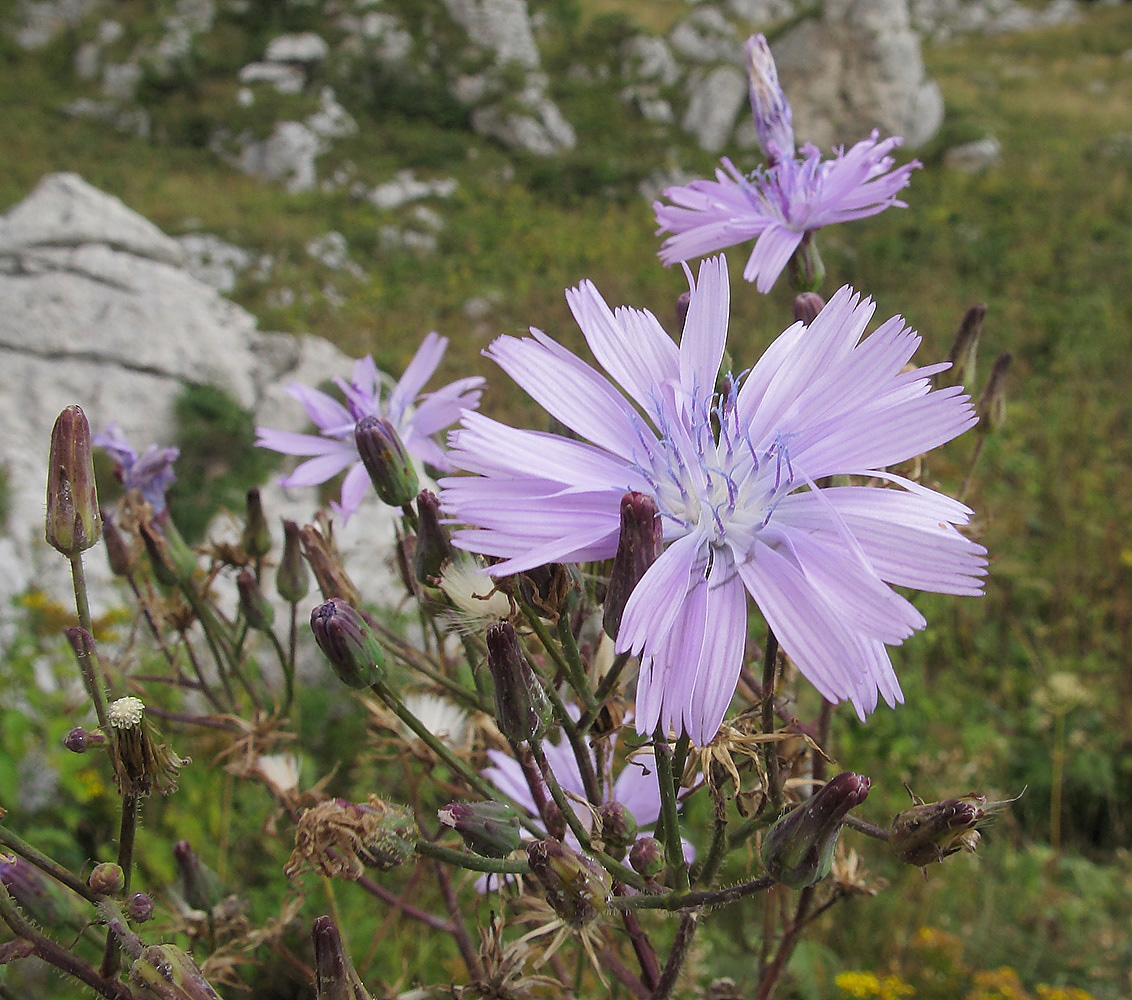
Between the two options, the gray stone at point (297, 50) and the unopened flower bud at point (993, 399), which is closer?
the unopened flower bud at point (993, 399)

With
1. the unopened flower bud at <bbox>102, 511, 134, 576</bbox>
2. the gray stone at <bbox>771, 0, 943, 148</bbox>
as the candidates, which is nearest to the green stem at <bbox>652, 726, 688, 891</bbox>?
the unopened flower bud at <bbox>102, 511, 134, 576</bbox>

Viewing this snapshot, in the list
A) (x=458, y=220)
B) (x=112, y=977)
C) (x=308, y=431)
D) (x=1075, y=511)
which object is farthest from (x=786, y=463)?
(x=458, y=220)

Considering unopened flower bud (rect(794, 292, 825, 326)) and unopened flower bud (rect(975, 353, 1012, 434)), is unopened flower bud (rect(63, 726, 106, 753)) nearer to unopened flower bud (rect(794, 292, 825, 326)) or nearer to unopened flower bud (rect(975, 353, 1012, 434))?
unopened flower bud (rect(794, 292, 825, 326))

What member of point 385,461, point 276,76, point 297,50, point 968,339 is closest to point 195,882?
point 385,461

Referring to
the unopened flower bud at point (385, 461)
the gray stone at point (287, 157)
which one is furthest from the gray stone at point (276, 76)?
the unopened flower bud at point (385, 461)

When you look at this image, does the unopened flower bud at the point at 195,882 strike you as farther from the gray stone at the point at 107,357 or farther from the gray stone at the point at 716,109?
the gray stone at the point at 716,109

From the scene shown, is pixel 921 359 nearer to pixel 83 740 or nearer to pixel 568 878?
pixel 568 878
